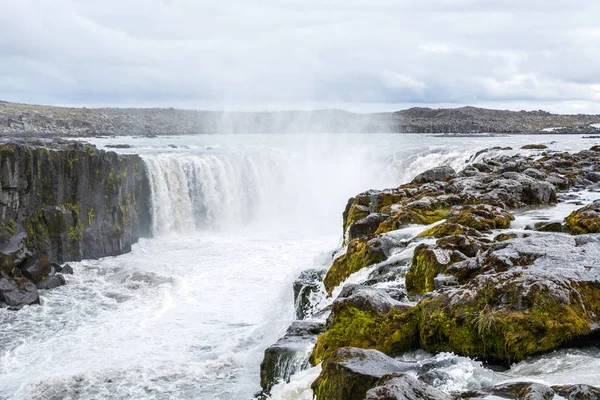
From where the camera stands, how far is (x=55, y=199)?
104 feet

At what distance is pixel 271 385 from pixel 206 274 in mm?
17968

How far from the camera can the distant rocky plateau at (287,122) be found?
10231cm

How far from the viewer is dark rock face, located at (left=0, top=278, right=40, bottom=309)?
24.3 m

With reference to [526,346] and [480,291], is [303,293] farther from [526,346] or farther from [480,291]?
[526,346]

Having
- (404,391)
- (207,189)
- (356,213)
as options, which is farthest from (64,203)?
(404,391)

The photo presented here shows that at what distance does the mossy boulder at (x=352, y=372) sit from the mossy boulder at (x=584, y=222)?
7.86 meters

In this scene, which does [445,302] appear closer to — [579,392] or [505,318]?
[505,318]

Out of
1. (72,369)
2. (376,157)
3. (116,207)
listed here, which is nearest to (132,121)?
(376,157)

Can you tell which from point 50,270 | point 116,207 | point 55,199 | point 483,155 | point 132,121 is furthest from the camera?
point 132,121

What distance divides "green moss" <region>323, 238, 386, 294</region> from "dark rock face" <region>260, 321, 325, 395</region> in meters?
3.18

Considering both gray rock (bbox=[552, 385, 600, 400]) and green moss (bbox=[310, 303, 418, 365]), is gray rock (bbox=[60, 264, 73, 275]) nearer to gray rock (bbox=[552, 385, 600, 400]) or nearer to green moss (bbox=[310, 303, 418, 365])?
green moss (bbox=[310, 303, 418, 365])

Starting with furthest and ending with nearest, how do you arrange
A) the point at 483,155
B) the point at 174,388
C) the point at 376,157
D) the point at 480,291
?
the point at 376,157 → the point at 483,155 → the point at 174,388 → the point at 480,291

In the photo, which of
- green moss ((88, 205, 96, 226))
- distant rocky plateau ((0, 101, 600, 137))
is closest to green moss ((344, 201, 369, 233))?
green moss ((88, 205, 96, 226))

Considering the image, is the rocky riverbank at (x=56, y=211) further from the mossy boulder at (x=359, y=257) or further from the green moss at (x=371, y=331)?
the green moss at (x=371, y=331)
